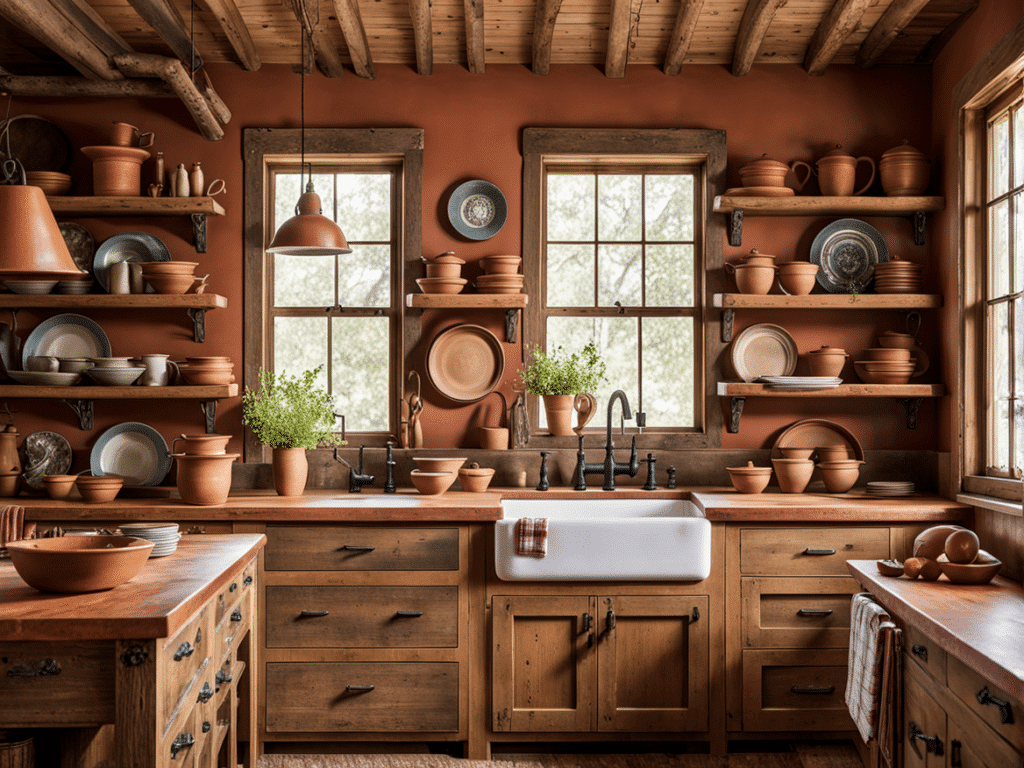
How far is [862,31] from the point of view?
386 cm

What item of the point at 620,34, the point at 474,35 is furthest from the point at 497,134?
the point at 620,34

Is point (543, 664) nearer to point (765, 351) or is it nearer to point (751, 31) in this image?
point (765, 351)

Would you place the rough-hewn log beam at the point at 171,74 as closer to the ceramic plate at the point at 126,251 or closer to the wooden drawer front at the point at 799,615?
the ceramic plate at the point at 126,251

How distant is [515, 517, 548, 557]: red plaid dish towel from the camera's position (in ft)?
10.8

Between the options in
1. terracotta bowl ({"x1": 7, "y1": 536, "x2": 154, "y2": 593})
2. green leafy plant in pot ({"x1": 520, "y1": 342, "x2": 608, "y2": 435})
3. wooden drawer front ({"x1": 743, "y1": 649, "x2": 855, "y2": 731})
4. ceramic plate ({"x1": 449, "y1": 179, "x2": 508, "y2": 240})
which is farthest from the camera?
ceramic plate ({"x1": 449, "y1": 179, "x2": 508, "y2": 240})

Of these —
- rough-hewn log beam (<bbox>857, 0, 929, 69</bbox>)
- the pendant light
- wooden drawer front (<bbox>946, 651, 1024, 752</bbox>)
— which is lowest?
wooden drawer front (<bbox>946, 651, 1024, 752</bbox>)

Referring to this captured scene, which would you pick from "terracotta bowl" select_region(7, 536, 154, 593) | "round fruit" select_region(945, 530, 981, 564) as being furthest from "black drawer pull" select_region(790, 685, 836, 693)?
"terracotta bowl" select_region(7, 536, 154, 593)

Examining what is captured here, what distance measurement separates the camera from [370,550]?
3.41 m

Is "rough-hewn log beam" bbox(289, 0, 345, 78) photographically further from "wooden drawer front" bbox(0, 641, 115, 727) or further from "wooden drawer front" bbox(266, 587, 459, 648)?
"wooden drawer front" bbox(0, 641, 115, 727)

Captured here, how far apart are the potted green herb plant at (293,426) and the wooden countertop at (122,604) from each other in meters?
1.33

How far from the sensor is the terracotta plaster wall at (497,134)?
4.12m

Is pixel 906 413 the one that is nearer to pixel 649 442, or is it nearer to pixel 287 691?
pixel 649 442

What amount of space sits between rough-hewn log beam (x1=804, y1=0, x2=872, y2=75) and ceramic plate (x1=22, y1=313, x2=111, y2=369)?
362 cm

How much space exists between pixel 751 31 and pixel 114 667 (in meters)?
3.48
